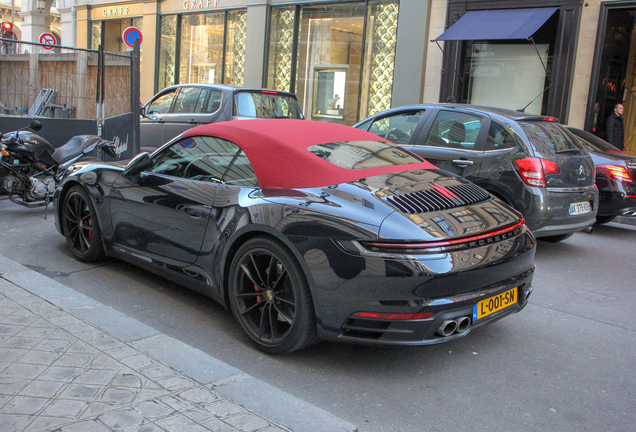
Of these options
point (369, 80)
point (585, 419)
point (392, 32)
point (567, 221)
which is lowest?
point (585, 419)

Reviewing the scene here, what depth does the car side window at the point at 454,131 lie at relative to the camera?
6695 millimetres

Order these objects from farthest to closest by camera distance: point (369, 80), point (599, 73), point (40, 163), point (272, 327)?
1. point (369, 80)
2. point (599, 73)
3. point (40, 163)
4. point (272, 327)

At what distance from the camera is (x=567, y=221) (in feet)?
20.6

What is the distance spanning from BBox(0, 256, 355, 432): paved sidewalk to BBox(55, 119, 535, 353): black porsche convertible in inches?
21.5

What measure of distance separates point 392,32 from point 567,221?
33.7 ft

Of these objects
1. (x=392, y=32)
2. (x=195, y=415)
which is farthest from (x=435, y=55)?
(x=195, y=415)

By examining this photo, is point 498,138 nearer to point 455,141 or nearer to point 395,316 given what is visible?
point 455,141

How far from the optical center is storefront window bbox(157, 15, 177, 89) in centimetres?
2153

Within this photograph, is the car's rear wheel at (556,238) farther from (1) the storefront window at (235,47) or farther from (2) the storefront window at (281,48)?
(1) the storefront window at (235,47)

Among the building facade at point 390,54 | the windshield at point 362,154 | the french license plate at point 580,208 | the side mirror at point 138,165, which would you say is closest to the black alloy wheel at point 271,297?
the windshield at point 362,154

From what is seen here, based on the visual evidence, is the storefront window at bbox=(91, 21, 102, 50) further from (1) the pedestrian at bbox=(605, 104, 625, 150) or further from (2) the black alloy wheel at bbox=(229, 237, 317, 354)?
(2) the black alloy wheel at bbox=(229, 237, 317, 354)

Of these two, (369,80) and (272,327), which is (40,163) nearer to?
(272,327)

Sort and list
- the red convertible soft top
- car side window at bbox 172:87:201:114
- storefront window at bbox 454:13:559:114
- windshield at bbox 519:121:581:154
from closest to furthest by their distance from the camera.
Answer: the red convertible soft top, windshield at bbox 519:121:581:154, car side window at bbox 172:87:201:114, storefront window at bbox 454:13:559:114

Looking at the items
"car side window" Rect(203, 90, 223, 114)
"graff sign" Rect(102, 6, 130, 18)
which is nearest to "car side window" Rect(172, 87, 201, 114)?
"car side window" Rect(203, 90, 223, 114)
